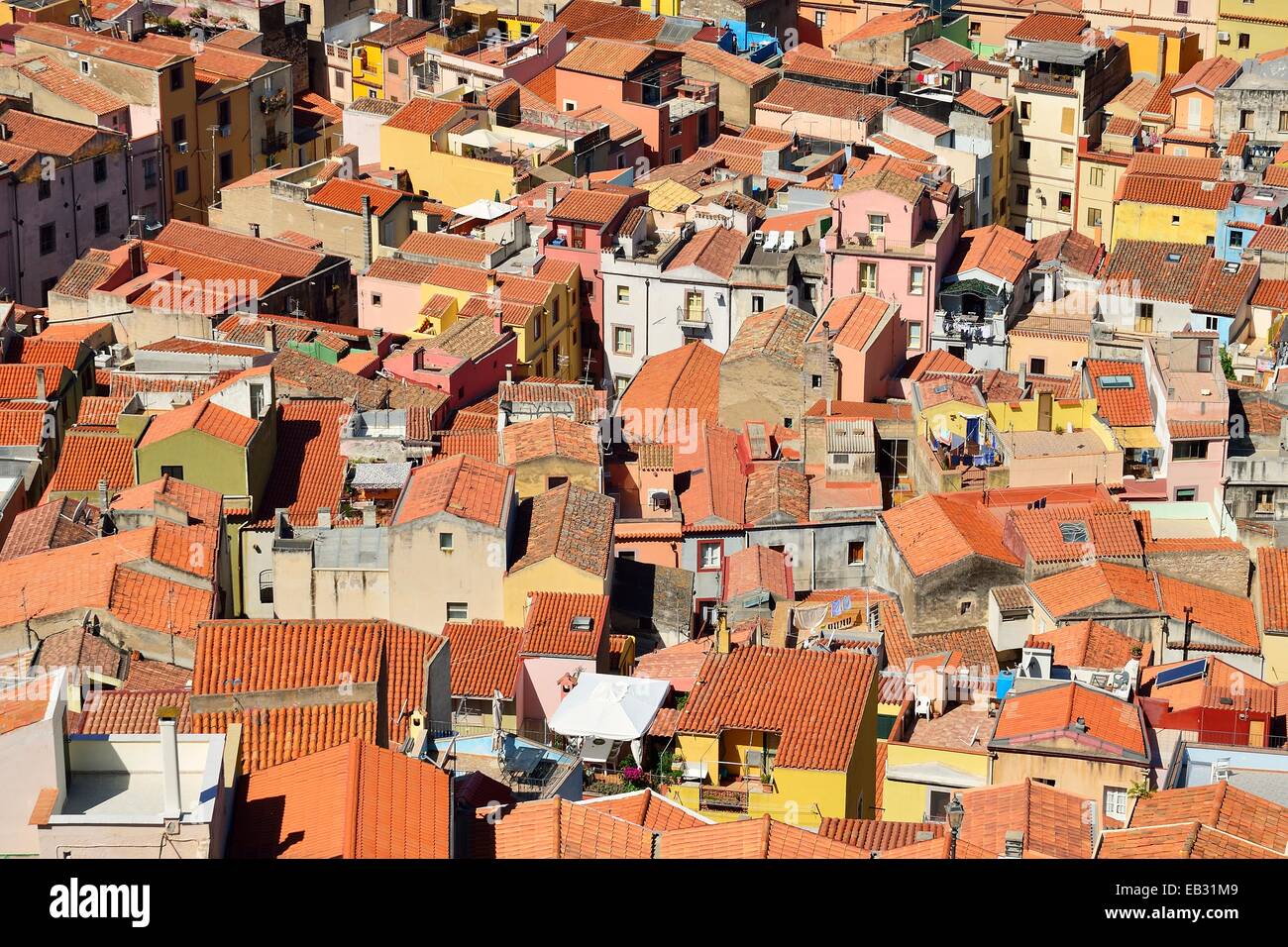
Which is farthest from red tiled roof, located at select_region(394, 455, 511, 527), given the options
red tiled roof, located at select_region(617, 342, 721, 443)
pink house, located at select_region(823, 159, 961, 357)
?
pink house, located at select_region(823, 159, 961, 357)

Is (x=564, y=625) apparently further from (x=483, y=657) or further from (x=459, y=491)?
(x=459, y=491)

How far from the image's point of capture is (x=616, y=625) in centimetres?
4134

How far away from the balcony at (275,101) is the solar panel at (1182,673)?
44.9 meters

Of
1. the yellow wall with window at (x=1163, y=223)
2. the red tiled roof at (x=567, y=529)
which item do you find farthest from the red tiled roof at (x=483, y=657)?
the yellow wall with window at (x=1163, y=223)

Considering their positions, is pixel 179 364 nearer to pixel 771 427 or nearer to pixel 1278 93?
pixel 771 427

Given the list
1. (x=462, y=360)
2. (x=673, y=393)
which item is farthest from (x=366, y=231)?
(x=673, y=393)

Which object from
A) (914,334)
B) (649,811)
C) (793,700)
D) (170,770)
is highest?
(170,770)

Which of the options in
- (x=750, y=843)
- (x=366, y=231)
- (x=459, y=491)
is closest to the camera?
(x=750, y=843)

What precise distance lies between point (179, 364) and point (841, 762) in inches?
973

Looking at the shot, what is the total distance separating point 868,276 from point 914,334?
2074 millimetres

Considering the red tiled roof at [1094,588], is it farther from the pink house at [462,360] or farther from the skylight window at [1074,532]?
the pink house at [462,360]

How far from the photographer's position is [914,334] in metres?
54.9
